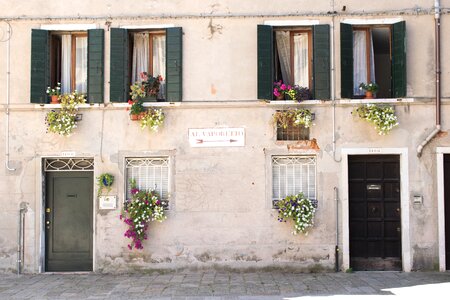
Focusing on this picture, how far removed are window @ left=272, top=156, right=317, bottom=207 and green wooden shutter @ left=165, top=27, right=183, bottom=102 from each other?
2467 mm

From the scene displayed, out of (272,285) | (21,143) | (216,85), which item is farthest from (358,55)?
(21,143)

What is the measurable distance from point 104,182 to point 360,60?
5.99m

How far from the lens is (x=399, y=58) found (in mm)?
11344

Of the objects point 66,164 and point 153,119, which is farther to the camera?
point 66,164

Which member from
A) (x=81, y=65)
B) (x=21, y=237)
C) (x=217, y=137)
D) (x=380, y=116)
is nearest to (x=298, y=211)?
(x=217, y=137)

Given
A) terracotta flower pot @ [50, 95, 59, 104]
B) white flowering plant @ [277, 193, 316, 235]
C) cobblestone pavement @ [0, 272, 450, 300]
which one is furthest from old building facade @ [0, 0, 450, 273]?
cobblestone pavement @ [0, 272, 450, 300]

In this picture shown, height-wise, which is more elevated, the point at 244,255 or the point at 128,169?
the point at 128,169

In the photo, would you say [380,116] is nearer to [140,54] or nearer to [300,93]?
[300,93]

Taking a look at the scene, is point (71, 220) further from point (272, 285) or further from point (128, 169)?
point (272, 285)

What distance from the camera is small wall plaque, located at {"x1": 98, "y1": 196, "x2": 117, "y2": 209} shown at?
11516 millimetres

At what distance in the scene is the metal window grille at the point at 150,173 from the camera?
11668mm

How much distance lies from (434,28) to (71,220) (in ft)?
28.3

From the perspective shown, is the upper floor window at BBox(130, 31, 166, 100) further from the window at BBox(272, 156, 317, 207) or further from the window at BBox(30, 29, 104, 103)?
the window at BBox(272, 156, 317, 207)

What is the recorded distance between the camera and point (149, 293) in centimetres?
963
